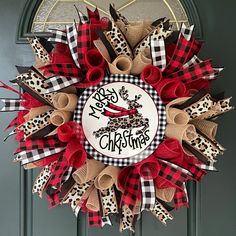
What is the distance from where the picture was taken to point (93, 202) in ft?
3.36

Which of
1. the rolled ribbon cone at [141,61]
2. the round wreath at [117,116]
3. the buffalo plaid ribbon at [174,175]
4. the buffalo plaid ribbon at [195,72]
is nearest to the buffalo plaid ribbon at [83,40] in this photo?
the round wreath at [117,116]

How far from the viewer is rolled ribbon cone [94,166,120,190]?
3.32ft

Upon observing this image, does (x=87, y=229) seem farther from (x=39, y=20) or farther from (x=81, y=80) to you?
(x=39, y=20)

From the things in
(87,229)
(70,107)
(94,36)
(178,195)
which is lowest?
(87,229)

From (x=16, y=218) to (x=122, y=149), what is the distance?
391mm

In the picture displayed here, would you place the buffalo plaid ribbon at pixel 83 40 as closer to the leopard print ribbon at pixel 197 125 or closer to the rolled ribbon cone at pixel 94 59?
the rolled ribbon cone at pixel 94 59

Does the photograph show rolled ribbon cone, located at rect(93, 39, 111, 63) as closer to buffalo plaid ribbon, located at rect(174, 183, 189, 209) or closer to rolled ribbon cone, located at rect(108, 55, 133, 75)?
rolled ribbon cone, located at rect(108, 55, 133, 75)

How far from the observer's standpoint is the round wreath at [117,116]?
3.27 feet

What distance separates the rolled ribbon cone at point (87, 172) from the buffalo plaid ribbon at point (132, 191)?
0.27 ft

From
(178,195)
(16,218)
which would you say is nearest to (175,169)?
(178,195)

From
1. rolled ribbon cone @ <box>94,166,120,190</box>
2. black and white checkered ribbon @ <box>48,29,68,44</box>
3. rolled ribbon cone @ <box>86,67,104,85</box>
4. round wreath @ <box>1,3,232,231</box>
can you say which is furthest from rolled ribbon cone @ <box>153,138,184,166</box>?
black and white checkered ribbon @ <box>48,29,68,44</box>

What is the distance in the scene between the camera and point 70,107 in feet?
3.34

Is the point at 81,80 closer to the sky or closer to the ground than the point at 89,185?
closer to the sky

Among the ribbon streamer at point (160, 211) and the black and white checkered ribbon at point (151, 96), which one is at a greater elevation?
the black and white checkered ribbon at point (151, 96)
